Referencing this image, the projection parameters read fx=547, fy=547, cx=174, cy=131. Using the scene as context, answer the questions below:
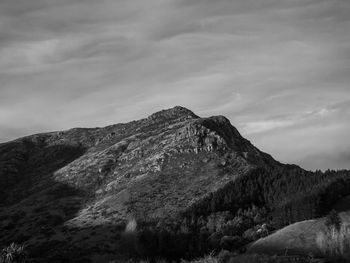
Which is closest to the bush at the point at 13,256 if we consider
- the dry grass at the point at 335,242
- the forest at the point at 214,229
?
the forest at the point at 214,229

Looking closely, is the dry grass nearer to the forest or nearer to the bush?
the forest

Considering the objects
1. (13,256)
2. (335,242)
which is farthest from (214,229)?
(13,256)

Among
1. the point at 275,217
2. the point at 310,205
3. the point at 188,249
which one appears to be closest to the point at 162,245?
the point at 188,249

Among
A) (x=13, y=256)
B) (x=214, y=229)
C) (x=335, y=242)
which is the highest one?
(x=214, y=229)

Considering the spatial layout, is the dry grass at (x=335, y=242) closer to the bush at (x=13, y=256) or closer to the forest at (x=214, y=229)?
the forest at (x=214, y=229)

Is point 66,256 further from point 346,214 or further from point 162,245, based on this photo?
point 346,214

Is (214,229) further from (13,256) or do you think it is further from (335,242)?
(13,256)

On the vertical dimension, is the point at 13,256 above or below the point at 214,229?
A: below

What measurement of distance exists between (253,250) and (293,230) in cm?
1665

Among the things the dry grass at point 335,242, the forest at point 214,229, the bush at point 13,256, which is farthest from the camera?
the forest at point 214,229

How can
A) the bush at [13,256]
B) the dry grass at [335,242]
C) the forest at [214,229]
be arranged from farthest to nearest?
the forest at [214,229]
the bush at [13,256]
the dry grass at [335,242]

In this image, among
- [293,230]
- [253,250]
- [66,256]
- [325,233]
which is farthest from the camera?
[66,256]

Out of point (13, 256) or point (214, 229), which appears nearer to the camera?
point (13, 256)

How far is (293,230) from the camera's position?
524 feet
